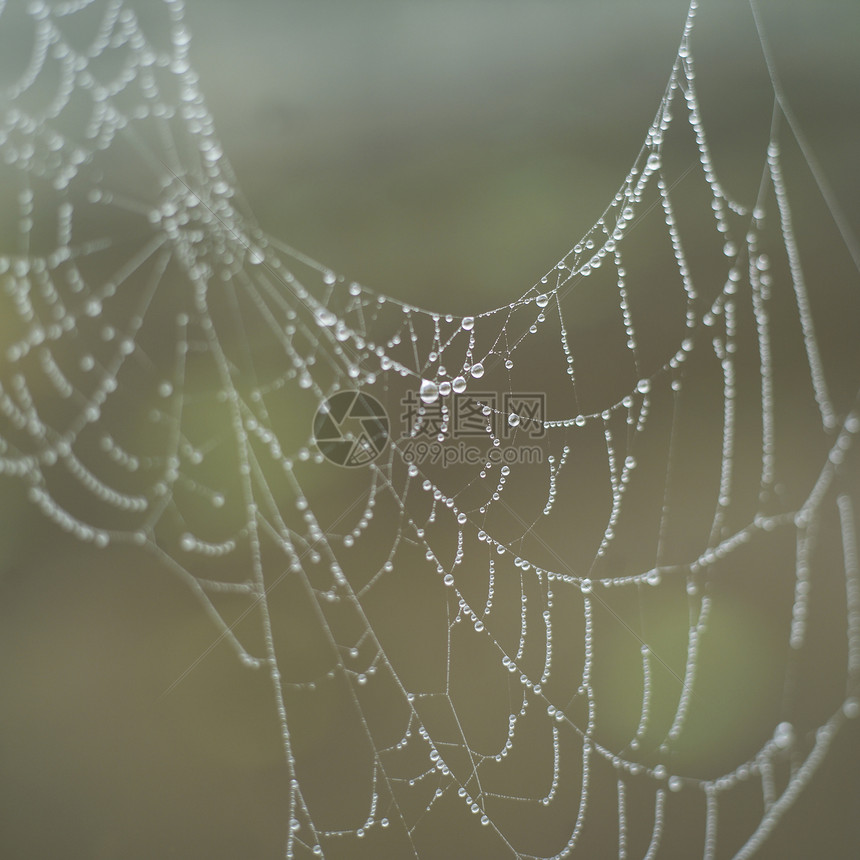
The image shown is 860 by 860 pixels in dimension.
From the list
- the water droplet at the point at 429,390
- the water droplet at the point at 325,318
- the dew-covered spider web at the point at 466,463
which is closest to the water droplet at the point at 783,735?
the dew-covered spider web at the point at 466,463

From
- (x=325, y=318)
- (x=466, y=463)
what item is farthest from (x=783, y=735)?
(x=325, y=318)

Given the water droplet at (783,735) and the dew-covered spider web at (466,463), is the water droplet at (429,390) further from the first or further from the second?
the water droplet at (783,735)

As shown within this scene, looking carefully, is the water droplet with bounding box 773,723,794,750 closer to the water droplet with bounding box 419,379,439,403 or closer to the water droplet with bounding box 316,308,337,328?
the water droplet with bounding box 419,379,439,403

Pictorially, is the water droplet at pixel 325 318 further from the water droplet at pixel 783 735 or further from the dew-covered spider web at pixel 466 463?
the water droplet at pixel 783 735

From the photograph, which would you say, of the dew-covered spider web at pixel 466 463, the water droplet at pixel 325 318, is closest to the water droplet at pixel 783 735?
the dew-covered spider web at pixel 466 463

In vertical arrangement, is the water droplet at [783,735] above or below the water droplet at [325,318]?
below

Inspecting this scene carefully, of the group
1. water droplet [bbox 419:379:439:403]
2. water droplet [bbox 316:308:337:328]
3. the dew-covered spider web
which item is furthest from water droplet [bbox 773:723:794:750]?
water droplet [bbox 316:308:337:328]

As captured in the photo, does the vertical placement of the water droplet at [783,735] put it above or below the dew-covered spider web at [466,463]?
below

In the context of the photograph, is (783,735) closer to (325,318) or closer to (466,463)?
(466,463)
